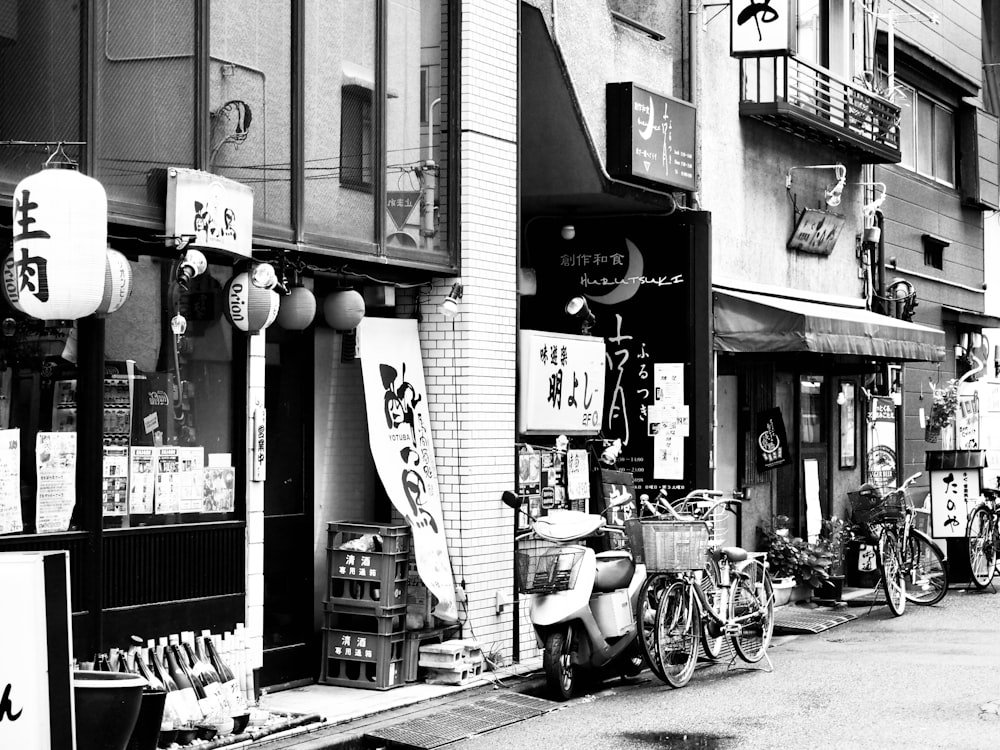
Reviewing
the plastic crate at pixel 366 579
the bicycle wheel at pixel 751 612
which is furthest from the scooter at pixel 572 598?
the bicycle wheel at pixel 751 612

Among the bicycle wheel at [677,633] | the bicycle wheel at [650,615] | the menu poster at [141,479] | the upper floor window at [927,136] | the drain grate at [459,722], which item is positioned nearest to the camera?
the menu poster at [141,479]

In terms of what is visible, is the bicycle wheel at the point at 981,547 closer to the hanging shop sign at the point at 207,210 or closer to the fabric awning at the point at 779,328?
the fabric awning at the point at 779,328

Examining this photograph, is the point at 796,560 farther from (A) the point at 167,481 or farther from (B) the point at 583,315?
(A) the point at 167,481

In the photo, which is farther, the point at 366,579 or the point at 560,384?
the point at 560,384

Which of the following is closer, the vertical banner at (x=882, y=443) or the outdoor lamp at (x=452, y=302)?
the outdoor lamp at (x=452, y=302)

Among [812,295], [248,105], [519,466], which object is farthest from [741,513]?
[248,105]

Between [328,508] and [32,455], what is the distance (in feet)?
11.5

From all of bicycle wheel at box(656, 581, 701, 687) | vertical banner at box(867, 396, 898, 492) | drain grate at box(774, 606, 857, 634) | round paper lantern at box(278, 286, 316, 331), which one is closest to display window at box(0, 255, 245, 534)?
round paper lantern at box(278, 286, 316, 331)

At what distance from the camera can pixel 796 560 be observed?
16.8 m

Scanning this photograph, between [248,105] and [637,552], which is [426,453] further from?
[248,105]

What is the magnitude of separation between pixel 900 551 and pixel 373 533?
747 cm

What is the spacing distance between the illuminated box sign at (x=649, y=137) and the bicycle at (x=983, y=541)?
21.1ft

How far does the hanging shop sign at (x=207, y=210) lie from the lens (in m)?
Answer: 8.97

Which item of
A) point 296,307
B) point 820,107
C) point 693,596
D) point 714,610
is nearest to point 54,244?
point 296,307
